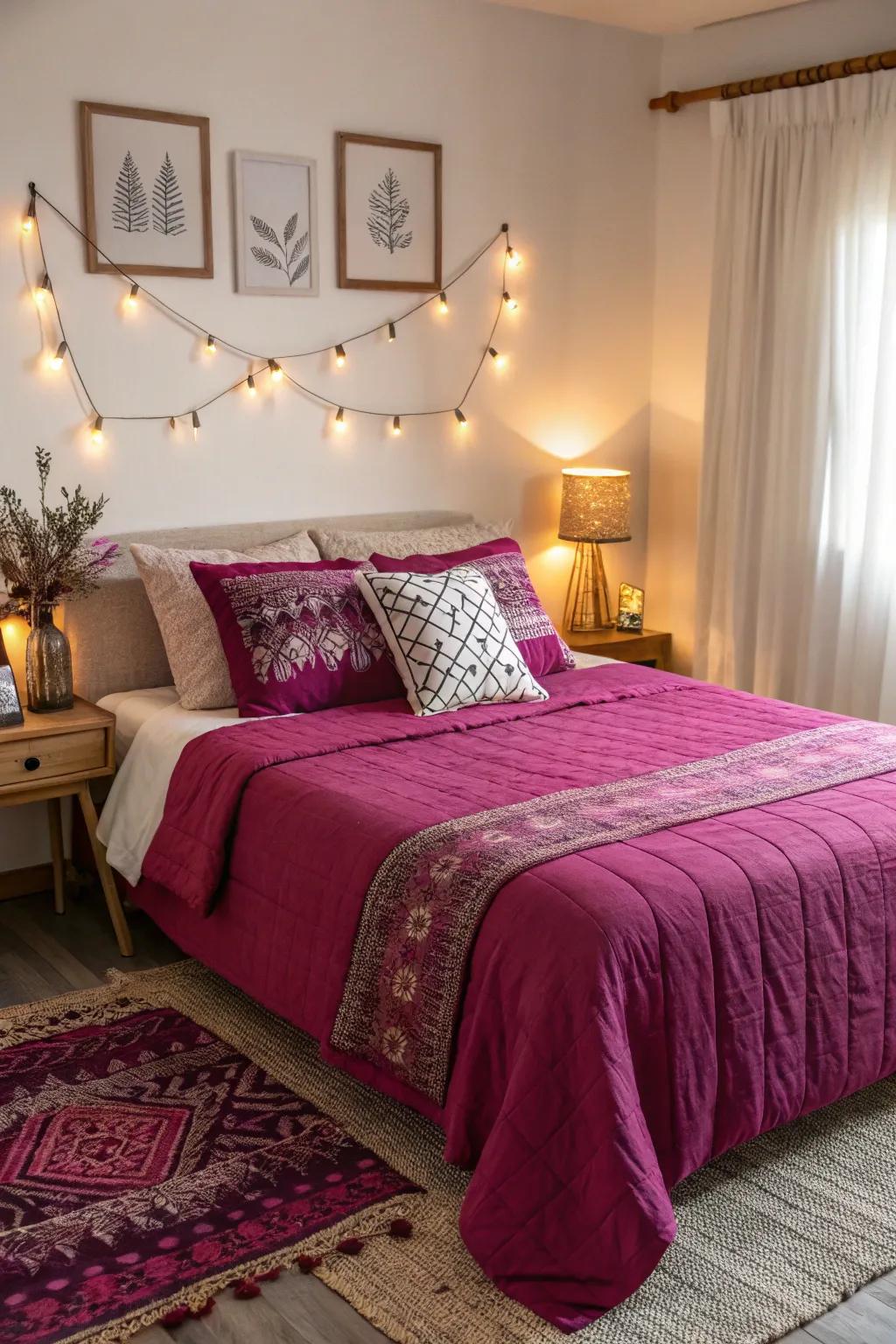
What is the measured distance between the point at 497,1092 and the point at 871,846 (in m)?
0.89


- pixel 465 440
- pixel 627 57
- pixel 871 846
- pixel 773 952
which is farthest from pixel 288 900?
pixel 627 57

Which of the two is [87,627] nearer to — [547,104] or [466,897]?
[466,897]

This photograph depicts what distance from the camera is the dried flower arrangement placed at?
3424mm

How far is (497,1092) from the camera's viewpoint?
7.59 feet

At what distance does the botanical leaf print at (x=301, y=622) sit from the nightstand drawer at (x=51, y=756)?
1.47 feet

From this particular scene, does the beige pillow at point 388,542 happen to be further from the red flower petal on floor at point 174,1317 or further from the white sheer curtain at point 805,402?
the red flower petal on floor at point 174,1317

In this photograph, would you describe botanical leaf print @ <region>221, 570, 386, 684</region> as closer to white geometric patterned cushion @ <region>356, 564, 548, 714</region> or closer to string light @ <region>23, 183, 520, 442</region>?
white geometric patterned cushion @ <region>356, 564, 548, 714</region>

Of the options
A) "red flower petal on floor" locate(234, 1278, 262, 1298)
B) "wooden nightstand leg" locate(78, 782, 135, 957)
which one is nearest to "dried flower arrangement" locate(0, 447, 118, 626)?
"wooden nightstand leg" locate(78, 782, 135, 957)

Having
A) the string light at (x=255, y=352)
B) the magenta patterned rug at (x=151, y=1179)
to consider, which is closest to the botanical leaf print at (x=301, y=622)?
the string light at (x=255, y=352)

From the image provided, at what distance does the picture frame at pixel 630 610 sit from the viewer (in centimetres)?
488

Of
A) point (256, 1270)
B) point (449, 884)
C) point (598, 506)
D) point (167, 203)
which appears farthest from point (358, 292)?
point (256, 1270)

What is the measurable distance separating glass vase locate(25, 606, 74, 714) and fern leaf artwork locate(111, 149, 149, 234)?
1.12m

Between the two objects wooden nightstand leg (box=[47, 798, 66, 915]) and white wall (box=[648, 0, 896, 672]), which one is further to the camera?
white wall (box=[648, 0, 896, 672])

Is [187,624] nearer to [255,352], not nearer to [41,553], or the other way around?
[41,553]
